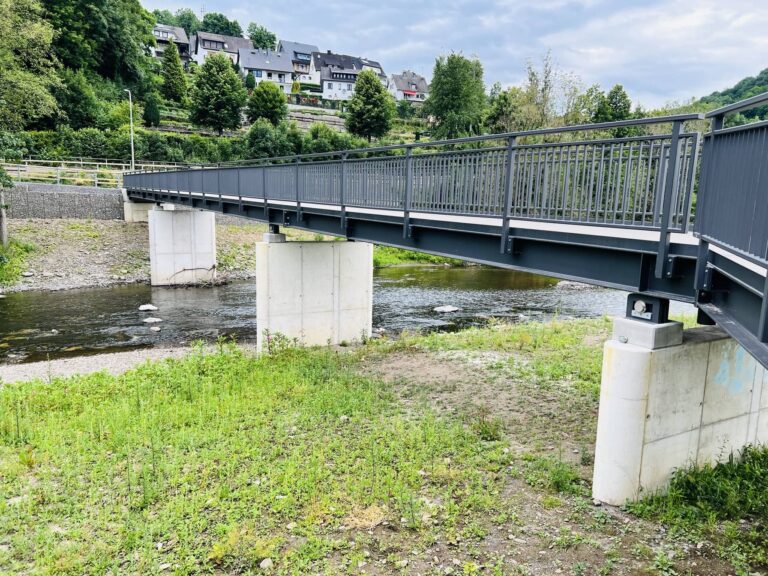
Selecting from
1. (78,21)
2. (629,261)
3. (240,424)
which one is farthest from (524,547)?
(78,21)

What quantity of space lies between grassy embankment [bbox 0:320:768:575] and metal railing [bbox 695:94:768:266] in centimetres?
321

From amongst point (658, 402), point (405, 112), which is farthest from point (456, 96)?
point (658, 402)

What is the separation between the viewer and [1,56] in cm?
2777

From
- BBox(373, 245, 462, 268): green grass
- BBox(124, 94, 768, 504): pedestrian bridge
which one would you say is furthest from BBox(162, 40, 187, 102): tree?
BBox(124, 94, 768, 504): pedestrian bridge

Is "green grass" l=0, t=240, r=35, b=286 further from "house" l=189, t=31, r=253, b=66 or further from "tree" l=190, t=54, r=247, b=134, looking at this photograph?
"house" l=189, t=31, r=253, b=66

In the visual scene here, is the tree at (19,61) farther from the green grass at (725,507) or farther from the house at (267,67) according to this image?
the house at (267,67)

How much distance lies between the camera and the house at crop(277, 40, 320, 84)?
12012 centimetres

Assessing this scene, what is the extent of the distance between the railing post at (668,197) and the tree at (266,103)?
6479cm

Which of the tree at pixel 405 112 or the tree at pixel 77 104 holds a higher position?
the tree at pixel 405 112

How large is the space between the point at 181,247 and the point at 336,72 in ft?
322

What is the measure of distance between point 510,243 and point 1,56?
102 feet

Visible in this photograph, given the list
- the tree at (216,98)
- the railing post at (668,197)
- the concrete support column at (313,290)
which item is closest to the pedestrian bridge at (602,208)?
the railing post at (668,197)

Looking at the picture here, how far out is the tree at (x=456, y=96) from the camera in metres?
74.8

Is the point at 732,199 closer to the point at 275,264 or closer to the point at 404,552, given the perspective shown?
the point at 404,552
